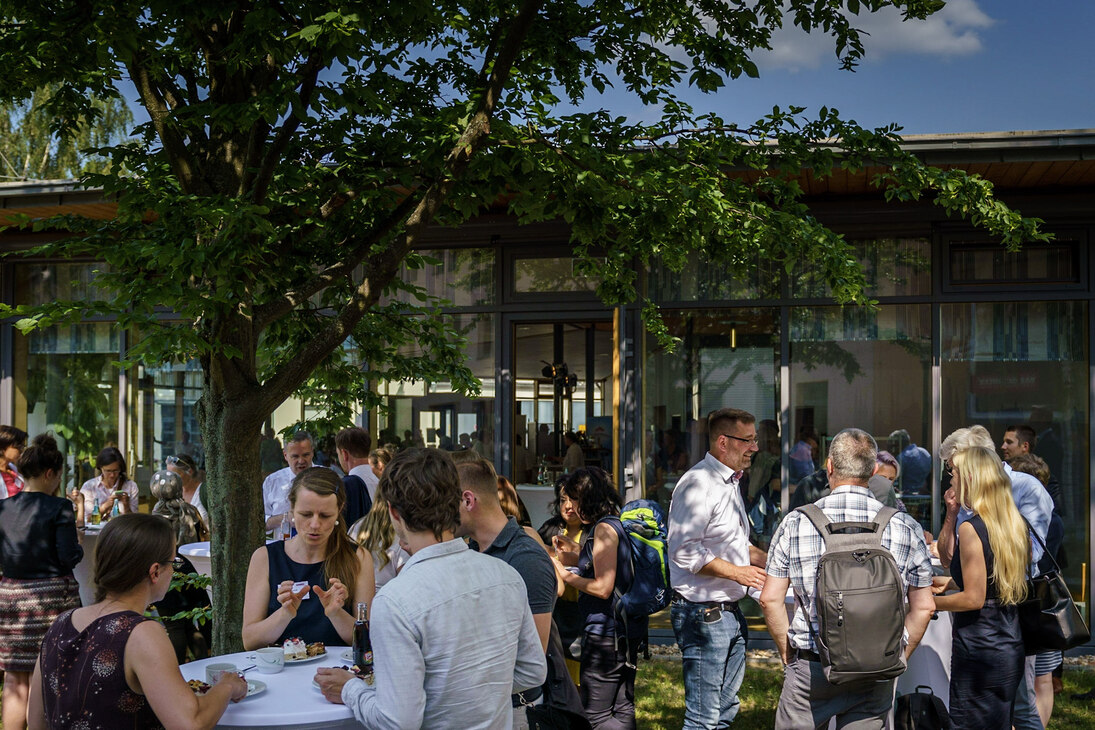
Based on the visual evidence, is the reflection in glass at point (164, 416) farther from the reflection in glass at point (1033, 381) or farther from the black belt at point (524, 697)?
the black belt at point (524, 697)

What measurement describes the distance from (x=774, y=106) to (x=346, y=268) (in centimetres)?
233

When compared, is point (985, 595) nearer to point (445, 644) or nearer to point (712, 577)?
point (712, 577)

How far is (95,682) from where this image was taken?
8.47 ft

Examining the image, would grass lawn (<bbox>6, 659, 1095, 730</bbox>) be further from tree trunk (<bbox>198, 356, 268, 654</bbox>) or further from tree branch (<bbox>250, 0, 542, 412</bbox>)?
tree branch (<bbox>250, 0, 542, 412</bbox>)

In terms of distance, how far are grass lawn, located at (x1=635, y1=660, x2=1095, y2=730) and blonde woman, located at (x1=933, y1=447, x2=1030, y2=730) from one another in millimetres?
1582

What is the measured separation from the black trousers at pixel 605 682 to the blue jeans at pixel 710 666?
0.29 metres

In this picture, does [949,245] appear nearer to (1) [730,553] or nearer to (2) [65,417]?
(1) [730,553]

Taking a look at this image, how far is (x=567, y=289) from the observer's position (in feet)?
27.6

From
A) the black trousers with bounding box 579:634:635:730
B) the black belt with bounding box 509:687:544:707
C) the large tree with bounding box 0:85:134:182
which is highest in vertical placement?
the large tree with bounding box 0:85:134:182

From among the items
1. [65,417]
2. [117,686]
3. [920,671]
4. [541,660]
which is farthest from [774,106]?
[65,417]

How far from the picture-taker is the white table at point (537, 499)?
8844 millimetres

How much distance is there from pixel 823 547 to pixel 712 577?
97cm

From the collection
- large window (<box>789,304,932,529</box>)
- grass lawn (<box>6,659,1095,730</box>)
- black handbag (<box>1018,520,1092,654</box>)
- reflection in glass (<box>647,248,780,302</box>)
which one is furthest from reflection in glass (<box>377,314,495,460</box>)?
black handbag (<box>1018,520,1092,654</box>)

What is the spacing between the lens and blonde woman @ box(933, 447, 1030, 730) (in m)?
4.19
